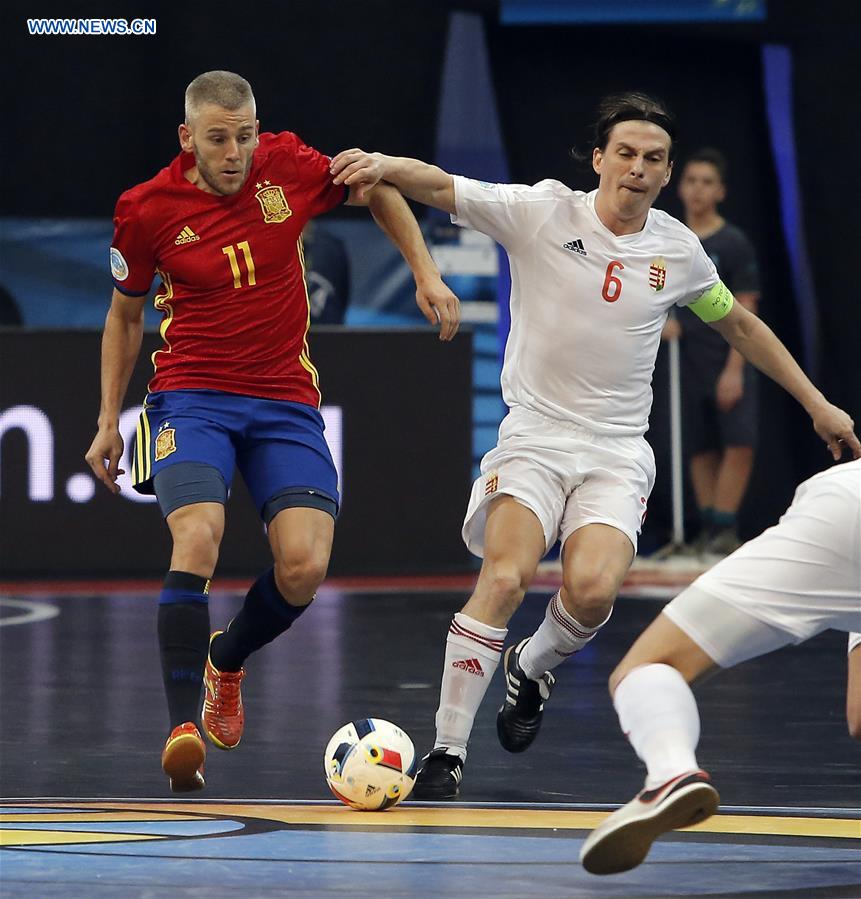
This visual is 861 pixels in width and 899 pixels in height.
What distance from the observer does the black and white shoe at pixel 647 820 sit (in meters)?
3.74

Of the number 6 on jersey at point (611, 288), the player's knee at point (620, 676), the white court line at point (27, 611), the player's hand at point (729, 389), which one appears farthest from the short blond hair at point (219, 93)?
the player's hand at point (729, 389)

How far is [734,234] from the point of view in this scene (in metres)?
10.6

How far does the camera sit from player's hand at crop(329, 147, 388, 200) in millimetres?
5684

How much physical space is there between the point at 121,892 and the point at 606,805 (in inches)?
60.3

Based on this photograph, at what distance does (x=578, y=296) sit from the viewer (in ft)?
19.1

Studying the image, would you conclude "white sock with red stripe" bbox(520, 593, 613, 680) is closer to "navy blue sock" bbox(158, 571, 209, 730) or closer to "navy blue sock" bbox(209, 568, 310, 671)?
"navy blue sock" bbox(209, 568, 310, 671)

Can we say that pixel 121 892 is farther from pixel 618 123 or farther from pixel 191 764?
pixel 618 123

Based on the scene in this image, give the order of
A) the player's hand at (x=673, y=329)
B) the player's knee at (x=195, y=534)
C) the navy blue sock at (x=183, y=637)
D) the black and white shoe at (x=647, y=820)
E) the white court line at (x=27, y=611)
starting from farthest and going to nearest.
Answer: the player's hand at (x=673, y=329) → the white court line at (x=27, y=611) → the player's knee at (x=195, y=534) → the navy blue sock at (x=183, y=637) → the black and white shoe at (x=647, y=820)

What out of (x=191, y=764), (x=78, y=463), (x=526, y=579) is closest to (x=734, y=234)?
(x=78, y=463)

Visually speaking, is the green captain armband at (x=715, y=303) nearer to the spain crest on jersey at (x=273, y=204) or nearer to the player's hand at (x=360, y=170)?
the player's hand at (x=360, y=170)

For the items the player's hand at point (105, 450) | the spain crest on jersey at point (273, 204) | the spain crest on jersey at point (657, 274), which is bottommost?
the player's hand at point (105, 450)

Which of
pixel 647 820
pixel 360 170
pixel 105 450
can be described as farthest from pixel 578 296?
pixel 647 820

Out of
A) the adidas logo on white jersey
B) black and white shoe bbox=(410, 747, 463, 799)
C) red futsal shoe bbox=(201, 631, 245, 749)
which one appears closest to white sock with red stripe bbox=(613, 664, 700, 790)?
black and white shoe bbox=(410, 747, 463, 799)

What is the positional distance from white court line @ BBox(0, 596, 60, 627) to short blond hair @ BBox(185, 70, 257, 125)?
412 cm
